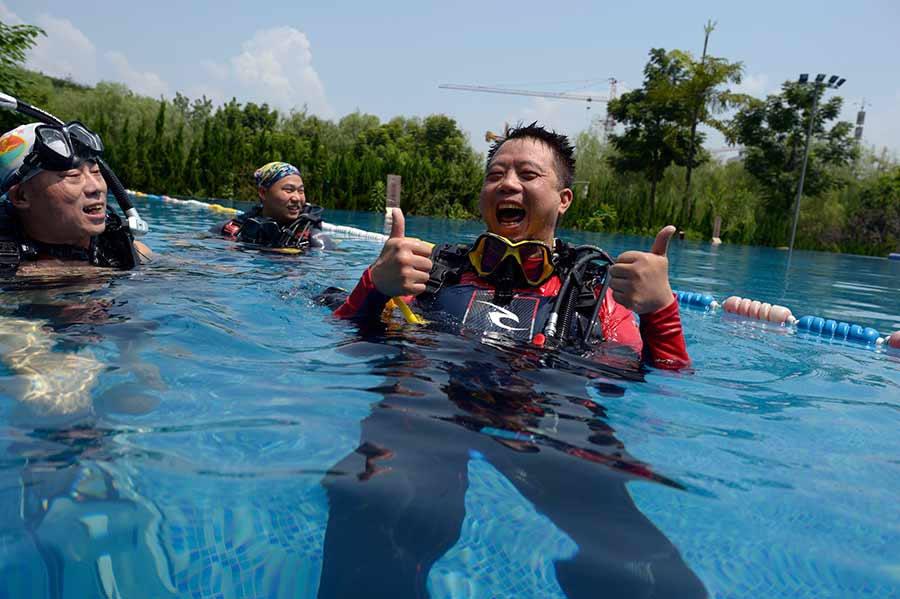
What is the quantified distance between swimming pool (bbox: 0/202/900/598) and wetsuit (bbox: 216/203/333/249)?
3.95 meters

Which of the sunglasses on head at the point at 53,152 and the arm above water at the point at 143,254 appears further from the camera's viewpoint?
the arm above water at the point at 143,254

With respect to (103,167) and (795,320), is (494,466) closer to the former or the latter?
(103,167)

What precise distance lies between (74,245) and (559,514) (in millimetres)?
3193

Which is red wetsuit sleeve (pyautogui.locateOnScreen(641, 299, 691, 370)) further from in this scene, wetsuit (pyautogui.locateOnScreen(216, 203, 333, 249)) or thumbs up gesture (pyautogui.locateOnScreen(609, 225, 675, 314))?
wetsuit (pyautogui.locateOnScreen(216, 203, 333, 249))

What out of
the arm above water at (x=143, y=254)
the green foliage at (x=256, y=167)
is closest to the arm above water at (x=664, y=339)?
the arm above water at (x=143, y=254)

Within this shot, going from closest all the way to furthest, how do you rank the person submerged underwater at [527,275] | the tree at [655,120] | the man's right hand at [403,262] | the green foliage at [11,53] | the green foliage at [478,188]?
the man's right hand at [403,262], the person submerged underwater at [527,275], the green foliage at [11,53], the green foliage at [478,188], the tree at [655,120]

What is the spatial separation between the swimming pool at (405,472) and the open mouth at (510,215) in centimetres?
59

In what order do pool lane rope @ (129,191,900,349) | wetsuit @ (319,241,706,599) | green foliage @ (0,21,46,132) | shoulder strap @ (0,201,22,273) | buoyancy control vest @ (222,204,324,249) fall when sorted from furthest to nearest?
green foliage @ (0,21,46,132)
buoyancy control vest @ (222,204,324,249)
pool lane rope @ (129,191,900,349)
shoulder strap @ (0,201,22,273)
wetsuit @ (319,241,706,599)

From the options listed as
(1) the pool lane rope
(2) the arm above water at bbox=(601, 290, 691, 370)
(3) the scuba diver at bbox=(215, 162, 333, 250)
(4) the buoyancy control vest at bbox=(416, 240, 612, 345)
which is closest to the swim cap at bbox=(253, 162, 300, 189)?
(3) the scuba diver at bbox=(215, 162, 333, 250)

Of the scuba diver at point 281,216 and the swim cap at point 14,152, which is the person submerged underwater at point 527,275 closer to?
the swim cap at point 14,152

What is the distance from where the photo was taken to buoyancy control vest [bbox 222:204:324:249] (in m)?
6.70

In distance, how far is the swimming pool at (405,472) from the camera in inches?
49.6

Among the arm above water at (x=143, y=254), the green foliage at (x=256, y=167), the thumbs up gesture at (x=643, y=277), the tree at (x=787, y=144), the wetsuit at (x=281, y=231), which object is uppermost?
the tree at (x=787, y=144)

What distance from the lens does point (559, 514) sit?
142cm
